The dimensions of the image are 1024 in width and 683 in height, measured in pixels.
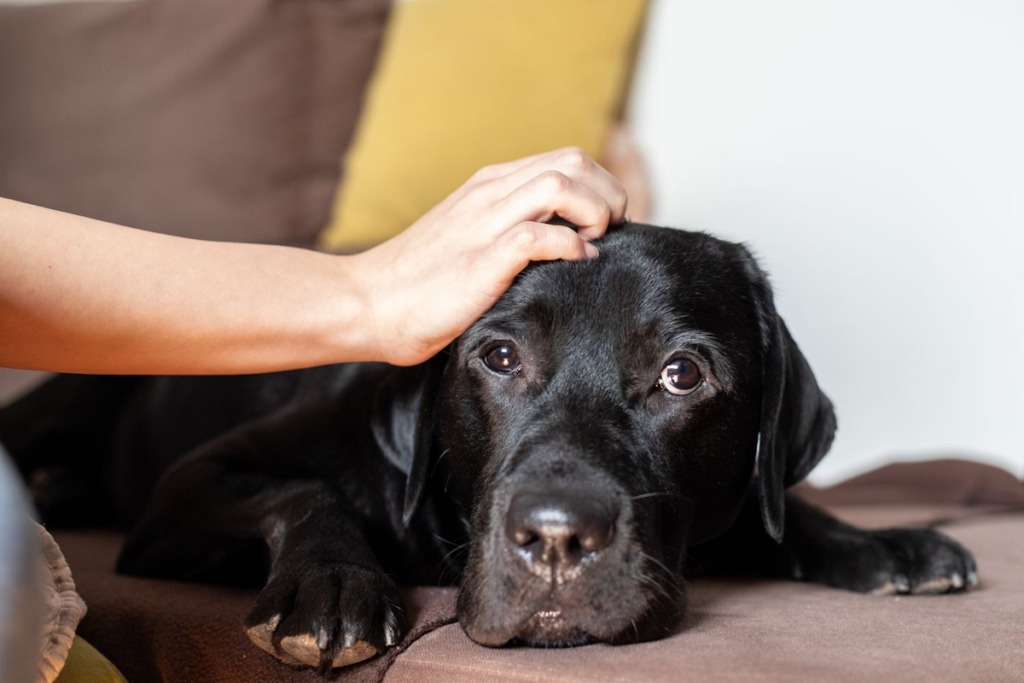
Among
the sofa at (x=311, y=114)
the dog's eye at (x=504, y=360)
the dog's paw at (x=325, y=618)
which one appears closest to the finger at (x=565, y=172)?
the dog's eye at (x=504, y=360)

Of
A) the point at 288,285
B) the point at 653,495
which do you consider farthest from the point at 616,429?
the point at 288,285

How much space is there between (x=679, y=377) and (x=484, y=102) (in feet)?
6.77

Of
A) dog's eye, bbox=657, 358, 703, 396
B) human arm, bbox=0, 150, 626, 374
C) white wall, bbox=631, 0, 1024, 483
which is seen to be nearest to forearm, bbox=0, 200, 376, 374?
human arm, bbox=0, 150, 626, 374

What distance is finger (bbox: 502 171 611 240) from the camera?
1821mm

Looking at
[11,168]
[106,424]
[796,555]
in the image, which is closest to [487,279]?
[796,555]

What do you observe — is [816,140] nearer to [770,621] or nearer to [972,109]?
[972,109]

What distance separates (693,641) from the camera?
1596mm

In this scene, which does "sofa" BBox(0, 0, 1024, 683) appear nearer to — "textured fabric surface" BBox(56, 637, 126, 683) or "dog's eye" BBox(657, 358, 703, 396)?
"dog's eye" BBox(657, 358, 703, 396)

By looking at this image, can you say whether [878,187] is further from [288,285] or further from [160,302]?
[160,302]

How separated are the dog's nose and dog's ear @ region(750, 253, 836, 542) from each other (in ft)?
1.90

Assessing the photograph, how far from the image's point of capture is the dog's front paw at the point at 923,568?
2119 mm

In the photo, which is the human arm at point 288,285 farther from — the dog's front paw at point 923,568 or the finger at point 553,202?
the dog's front paw at point 923,568

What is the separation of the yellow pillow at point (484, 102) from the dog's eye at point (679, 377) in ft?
6.19

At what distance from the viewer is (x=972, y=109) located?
3.55m
